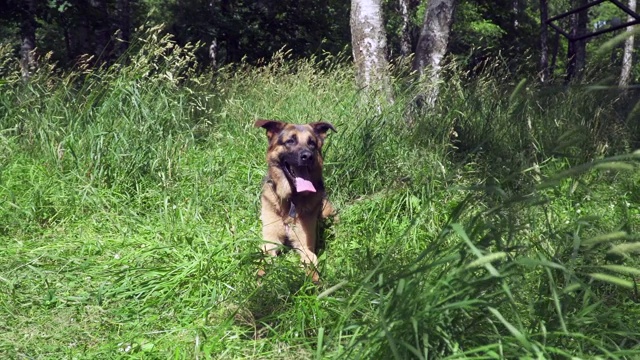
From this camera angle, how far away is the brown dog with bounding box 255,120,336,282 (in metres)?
4.53

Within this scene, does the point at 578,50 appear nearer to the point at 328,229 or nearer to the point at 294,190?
the point at 328,229

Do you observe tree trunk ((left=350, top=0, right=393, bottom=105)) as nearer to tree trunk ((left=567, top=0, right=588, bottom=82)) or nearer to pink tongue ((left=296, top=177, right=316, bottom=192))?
tree trunk ((left=567, top=0, right=588, bottom=82))

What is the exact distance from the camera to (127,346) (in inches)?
124

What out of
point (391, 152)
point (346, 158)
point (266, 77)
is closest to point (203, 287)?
point (346, 158)

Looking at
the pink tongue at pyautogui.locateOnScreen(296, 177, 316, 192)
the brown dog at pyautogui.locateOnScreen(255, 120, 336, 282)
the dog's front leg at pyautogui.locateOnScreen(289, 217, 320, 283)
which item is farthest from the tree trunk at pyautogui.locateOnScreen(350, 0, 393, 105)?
the dog's front leg at pyautogui.locateOnScreen(289, 217, 320, 283)

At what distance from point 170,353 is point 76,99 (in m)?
3.95

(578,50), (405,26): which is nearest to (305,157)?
(405,26)

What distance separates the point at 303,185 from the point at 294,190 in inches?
4.8

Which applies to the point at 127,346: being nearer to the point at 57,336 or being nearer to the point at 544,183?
the point at 57,336

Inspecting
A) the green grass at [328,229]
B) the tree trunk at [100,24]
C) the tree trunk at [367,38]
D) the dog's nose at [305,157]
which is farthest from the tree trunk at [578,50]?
the tree trunk at [100,24]

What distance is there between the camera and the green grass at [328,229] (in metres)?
2.35

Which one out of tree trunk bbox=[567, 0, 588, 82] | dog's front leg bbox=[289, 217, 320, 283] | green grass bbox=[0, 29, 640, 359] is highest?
green grass bbox=[0, 29, 640, 359]

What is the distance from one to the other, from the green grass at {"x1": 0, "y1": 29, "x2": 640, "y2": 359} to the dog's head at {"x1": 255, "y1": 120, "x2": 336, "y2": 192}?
458 millimetres

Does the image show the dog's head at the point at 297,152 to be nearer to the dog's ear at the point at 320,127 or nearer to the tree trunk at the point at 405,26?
the dog's ear at the point at 320,127
